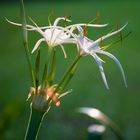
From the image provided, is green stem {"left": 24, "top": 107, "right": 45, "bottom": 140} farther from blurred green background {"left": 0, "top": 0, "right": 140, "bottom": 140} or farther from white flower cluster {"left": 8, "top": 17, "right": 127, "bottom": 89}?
blurred green background {"left": 0, "top": 0, "right": 140, "bottom": 140}

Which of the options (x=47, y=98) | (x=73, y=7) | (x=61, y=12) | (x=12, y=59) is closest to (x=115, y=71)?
(x=12, y=59)

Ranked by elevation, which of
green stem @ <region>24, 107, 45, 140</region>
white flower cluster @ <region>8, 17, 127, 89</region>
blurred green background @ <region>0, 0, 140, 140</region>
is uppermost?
white flower cluster @ <region>8, 17, 127, 89</region>

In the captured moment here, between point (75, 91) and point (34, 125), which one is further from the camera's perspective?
point (75, 91)

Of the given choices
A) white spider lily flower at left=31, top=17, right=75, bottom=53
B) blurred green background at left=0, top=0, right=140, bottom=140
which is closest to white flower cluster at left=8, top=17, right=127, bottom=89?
white spider lily flower at left=31, top=17, right=75, bottom=53

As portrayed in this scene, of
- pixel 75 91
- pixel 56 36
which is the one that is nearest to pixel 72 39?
pixel 56 36

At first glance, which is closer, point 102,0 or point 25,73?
point 25,73

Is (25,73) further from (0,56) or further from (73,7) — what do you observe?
(73,7)

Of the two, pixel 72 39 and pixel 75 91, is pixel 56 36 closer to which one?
pixel 72 39

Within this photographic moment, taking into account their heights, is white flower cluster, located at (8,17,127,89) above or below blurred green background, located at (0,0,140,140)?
above
